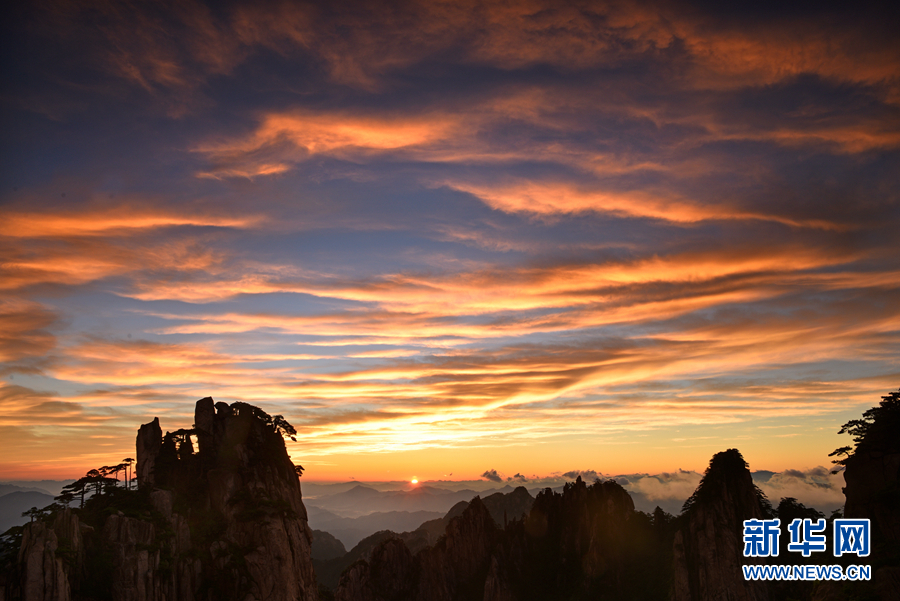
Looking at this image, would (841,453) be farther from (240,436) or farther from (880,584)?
(240,436)

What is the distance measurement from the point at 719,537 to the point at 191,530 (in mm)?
118427

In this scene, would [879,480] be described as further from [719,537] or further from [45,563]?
[45,563]

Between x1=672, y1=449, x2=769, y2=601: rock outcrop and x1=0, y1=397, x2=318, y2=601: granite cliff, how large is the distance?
9275 centimetres

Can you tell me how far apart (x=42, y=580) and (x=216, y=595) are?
30.6 m

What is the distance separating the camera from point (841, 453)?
94562 millimetres

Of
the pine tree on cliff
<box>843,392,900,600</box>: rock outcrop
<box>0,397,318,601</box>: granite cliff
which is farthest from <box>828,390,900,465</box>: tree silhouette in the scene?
<box>0,397,318,601</box>: granite cliff

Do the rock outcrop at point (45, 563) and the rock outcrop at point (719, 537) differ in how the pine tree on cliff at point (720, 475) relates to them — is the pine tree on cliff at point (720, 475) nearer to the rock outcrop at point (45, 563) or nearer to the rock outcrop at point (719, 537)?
the rock outcrop at point (719, 537)

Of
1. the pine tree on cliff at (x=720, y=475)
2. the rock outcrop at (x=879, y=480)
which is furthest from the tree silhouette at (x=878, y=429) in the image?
the pine tree on cliff at (x=720, y=475)

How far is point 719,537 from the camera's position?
13900 centimetres

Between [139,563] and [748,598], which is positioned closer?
[139,563]

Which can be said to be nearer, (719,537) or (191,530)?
(191,530)

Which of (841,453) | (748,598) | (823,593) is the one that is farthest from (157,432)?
(748,598)

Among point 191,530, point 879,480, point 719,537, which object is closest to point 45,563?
point 191,530

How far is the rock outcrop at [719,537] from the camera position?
136m
